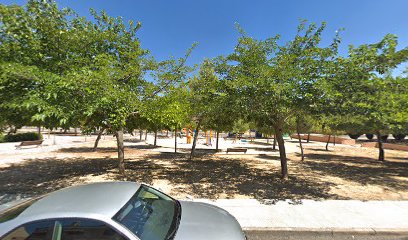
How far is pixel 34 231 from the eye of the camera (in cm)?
247

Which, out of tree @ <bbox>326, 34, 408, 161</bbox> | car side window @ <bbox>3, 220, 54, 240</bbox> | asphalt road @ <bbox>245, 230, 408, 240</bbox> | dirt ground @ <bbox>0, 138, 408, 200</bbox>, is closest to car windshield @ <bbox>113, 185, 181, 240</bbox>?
car side window @ <bbox>3, 220, 54, 240</bbox>

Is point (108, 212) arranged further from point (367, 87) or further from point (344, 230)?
point (367, 87)

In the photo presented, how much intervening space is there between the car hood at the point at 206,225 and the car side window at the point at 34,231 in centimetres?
141

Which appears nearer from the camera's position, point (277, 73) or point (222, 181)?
point (277, 73)

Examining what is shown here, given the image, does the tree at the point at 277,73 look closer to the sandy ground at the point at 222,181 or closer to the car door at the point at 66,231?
the sandy ground at the point at 222,181

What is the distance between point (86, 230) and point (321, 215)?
5572 millimetres

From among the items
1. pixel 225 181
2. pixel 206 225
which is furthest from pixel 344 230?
pixel 225 181

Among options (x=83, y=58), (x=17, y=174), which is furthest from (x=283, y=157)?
(x=17, y=174)

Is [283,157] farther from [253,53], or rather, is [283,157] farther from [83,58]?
[83,58]

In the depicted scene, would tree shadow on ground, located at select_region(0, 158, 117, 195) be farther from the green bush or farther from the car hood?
the green bush

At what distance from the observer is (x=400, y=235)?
499 centimetres

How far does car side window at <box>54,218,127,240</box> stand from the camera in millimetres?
2453

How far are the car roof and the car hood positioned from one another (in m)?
0.87

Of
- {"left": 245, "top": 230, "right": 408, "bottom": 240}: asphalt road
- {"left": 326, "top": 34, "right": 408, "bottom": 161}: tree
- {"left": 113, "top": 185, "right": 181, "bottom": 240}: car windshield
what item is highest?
{"left": 326, "top": 34, "right": 408, "bottom": 161}: tree
